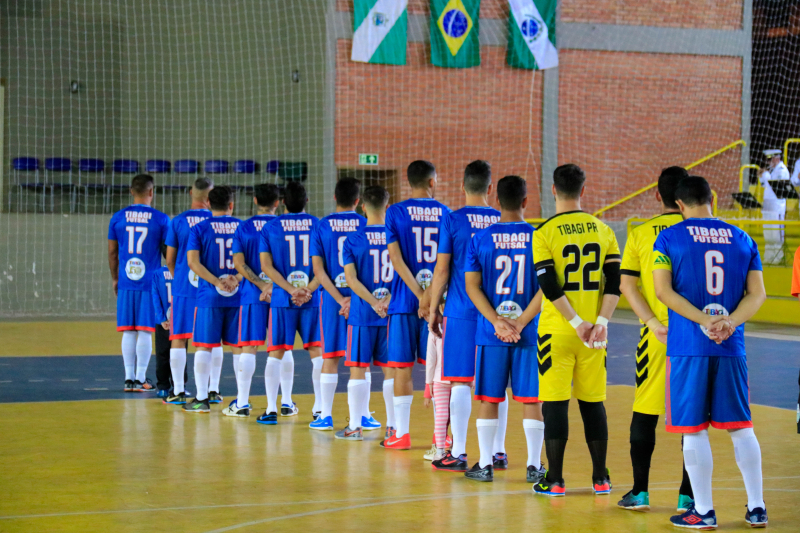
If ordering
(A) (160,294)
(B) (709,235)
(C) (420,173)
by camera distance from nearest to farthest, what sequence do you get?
(B) (709,235), (C) (420,173), (A) (160,294)

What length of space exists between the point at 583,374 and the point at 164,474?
275 cm

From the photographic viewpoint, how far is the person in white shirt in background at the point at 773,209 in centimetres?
1820

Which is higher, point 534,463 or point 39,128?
point 39,128

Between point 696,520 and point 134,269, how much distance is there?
652 cm

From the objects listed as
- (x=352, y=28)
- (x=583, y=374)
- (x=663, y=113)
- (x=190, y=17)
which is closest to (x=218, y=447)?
(x=583, y=374)

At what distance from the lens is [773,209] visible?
18.6 meters

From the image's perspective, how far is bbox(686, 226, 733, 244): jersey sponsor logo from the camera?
4.71m

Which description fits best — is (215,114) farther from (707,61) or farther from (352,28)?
(707,61)

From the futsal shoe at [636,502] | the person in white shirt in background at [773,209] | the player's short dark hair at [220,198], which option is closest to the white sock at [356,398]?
the player's short dark hair at [220,198]

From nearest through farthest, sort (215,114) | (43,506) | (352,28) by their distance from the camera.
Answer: (43,506)
(352,28)
(215,114)

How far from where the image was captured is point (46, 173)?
2050cm

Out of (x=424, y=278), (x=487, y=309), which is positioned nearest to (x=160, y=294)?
(x=424, y=278)

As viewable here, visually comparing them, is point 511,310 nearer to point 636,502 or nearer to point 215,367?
point 636,502

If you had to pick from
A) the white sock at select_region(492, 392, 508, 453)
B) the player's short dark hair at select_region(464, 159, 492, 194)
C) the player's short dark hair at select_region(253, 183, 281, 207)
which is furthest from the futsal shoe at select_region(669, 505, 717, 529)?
the player's short dark hair at select_region(253, 183, 281, 207)
